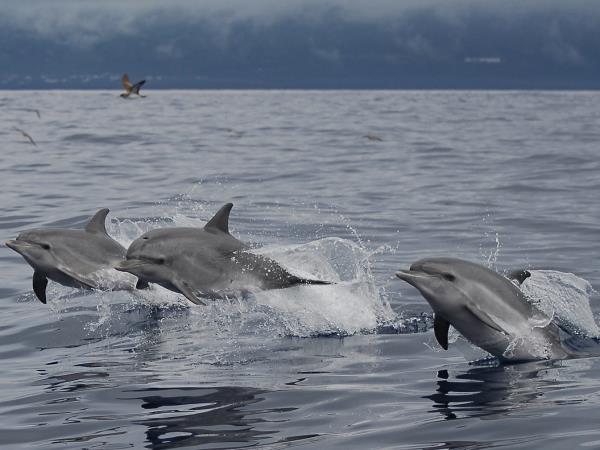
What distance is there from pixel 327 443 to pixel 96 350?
10.4ft

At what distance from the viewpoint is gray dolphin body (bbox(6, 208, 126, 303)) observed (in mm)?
8961

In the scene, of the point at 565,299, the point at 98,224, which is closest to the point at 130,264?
the point at 98,224

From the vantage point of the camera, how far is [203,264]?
8.37 meters

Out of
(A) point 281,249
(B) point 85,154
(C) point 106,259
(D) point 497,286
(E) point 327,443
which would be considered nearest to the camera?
(E) point 327,443

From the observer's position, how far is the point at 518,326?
750 centimetres

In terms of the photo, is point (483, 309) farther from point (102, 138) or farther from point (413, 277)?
point (102, 138)

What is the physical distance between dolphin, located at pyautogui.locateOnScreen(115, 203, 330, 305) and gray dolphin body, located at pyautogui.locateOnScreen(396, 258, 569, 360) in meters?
1.20

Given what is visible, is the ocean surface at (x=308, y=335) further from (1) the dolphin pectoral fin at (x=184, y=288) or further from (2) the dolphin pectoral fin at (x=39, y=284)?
(1) the dolphin pectoral fin at (x=184, y=288)

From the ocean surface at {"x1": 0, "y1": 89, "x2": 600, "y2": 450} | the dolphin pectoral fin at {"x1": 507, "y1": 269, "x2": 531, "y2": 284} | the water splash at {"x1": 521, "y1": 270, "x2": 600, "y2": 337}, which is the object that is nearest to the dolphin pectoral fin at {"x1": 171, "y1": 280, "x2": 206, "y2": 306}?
the ocean surface at {"x1": 0, "y1": 89, "x2": 600, "y2": 450}

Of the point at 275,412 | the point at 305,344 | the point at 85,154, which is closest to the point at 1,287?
the point at 305,344

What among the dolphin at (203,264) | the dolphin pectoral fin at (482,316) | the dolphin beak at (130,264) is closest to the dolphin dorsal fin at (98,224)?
the dolphin at (203,264)

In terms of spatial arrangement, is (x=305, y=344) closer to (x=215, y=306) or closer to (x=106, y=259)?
(x=215, y=306)

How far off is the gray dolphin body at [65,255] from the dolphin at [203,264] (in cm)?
67

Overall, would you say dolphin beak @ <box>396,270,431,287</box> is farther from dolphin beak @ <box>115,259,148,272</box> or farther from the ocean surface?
dolphin beak @ <box>115,259,148,272</box>
